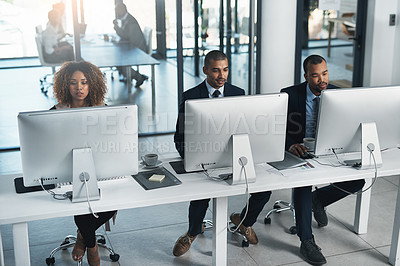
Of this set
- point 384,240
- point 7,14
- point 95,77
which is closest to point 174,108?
point 7,14

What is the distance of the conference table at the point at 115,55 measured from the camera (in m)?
5.76

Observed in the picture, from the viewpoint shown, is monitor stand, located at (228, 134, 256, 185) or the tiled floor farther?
the tiled floor

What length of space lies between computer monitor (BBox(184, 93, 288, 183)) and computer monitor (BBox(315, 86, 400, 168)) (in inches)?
11.4

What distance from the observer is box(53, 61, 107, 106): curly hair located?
12.7ft

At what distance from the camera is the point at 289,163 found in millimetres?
3531

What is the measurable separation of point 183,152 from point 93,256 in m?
0.90

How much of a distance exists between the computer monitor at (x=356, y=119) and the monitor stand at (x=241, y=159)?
50 centimetres

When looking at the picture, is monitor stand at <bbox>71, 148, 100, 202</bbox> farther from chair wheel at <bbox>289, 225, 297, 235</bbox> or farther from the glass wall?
the glass wall

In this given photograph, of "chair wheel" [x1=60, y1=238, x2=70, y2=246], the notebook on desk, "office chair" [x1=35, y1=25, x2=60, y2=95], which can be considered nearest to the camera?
the notebook on desk

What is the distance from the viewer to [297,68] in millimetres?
6391

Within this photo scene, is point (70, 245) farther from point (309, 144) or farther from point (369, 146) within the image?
point (369, 146)

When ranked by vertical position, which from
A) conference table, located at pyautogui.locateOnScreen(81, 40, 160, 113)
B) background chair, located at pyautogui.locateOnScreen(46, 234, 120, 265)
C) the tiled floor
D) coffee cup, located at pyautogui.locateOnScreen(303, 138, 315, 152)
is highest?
conference table, located at pyautogui.locateOnScreen(81, 40, 160, 113)

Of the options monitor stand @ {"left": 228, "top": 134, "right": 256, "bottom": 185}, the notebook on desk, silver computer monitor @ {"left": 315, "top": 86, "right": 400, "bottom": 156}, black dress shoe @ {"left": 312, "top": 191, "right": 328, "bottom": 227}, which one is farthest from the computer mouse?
black dress shoe @ {"left": 312, "top": 191, "right": 328, "bottom": 227}

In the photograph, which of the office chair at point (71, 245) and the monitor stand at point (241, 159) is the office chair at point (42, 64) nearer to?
the office chair at point (71, 245)
